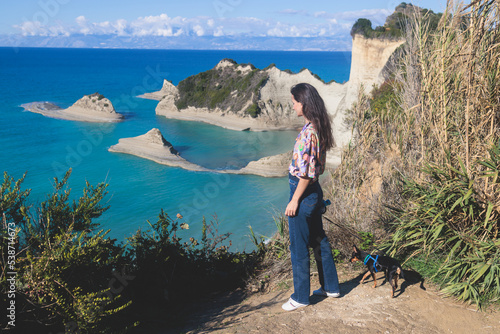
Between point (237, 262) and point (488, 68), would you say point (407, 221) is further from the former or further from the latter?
point (237, 262)

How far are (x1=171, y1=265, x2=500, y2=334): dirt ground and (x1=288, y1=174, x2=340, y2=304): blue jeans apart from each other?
0.21 m

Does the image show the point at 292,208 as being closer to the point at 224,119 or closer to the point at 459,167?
the point at 459,167

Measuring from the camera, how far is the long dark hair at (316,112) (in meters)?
3.39

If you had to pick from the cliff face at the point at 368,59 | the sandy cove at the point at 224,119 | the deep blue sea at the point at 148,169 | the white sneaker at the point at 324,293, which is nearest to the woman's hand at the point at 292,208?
the white sneaker at the point at 324,293

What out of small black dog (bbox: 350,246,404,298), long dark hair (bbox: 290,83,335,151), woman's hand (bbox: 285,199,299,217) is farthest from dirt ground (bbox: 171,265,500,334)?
long dark hair (bbox: 290,83,335,151)

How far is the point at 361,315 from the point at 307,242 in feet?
2.63

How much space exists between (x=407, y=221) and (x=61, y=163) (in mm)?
30279

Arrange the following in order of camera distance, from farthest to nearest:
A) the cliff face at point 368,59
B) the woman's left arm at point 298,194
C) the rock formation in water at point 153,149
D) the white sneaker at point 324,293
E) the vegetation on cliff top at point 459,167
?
the rock formation in water at point 153,149 → the cliff face at point 368,59 → the white sneaker at point 324,293 → the vegetation on cliff top at point 459,167 → the woman's left arm at point 298,194

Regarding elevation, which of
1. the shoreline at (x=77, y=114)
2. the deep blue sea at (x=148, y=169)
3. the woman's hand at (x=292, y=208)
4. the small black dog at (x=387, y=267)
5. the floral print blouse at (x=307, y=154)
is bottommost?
the deep blue sea at (x=148, y=169)

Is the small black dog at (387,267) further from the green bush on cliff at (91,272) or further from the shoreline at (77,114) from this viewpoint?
the shoreline at (77,114)

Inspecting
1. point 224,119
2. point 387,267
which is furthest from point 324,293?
point 224,119

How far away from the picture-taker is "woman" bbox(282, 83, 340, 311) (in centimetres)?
336

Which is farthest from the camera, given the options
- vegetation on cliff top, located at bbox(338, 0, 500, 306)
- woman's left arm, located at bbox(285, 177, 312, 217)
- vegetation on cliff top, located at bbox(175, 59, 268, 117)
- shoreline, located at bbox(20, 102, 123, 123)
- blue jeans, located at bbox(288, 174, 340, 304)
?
shoreline, located at bbox(20, 102, 123, 123)

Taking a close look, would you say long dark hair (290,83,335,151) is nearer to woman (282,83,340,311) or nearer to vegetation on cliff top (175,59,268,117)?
woman (282,83,340,311)
